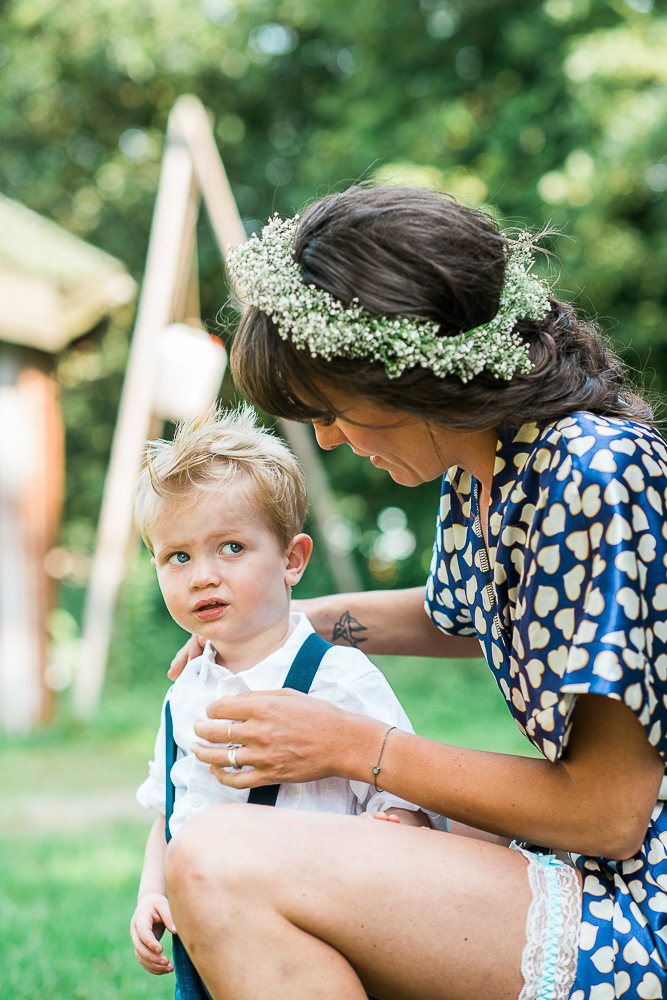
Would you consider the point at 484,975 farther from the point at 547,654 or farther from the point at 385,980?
the point at 547,654

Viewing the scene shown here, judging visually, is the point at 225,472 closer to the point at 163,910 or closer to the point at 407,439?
the point at 407,439

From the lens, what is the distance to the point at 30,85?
522 inches

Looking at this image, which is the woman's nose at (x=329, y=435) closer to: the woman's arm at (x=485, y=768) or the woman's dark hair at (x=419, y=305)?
the woman's dark hair at (x=419, y=305)

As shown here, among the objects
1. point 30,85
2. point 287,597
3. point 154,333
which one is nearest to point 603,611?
point 287,597

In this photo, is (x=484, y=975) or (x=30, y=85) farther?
(x=30, y=85)

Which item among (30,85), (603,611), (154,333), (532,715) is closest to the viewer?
(603,611)

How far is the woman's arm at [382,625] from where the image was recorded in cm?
215

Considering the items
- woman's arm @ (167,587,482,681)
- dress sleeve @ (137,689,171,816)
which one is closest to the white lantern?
woman's arm @ (167,587,482,681)

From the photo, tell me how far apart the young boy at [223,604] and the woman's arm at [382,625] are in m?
0.25

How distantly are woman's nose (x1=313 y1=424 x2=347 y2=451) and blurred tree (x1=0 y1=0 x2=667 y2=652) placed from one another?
420cm

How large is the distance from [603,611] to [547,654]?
119 mm

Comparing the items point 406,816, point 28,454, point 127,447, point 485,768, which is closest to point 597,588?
point 485,768

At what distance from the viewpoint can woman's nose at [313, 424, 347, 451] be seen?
171 cm

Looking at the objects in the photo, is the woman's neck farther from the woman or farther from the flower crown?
the flower crown
